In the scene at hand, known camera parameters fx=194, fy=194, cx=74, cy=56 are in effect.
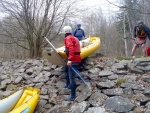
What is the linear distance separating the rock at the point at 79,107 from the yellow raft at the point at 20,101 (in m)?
0.91

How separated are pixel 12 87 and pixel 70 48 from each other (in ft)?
8.55

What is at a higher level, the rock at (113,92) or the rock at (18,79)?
the rock at (18,79)

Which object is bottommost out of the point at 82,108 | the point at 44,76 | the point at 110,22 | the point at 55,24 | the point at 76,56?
the point at 82,108

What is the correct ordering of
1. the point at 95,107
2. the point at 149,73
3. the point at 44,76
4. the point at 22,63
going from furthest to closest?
1. the point at 22,63
2. the point at 44,76
3. the point at 149,73
4. the point at 95,107

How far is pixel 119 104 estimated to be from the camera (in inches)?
164

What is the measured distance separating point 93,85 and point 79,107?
113cm

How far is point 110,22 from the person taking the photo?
1096 inches

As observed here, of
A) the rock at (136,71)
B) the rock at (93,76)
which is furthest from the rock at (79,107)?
the rock at (136,71)

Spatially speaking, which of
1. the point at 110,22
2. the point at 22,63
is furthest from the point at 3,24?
the point at 110,22

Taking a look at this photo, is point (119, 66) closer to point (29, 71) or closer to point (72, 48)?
point (72, 48)

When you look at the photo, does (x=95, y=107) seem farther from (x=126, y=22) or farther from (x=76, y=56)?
(x=126, y=22)

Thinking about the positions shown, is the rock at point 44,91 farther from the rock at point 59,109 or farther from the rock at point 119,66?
the rock at point 119,66

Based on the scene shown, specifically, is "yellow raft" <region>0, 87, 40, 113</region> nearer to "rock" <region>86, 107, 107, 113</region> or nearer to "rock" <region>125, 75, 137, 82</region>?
"rock" <region>86, 107, 107, 113</region>

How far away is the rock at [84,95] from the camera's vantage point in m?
4.62
